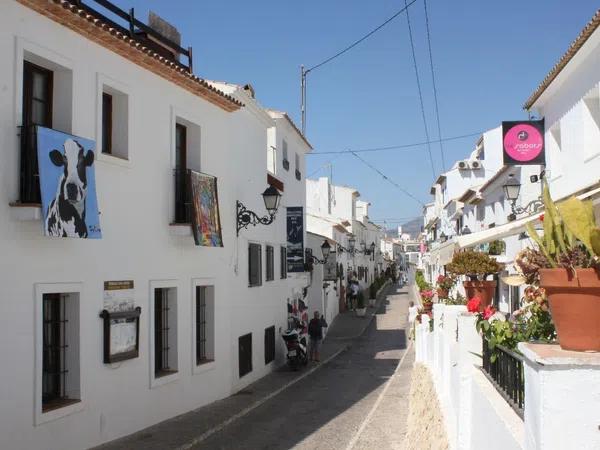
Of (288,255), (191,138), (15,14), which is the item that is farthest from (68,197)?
(288,255)

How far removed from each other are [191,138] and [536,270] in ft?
36.7

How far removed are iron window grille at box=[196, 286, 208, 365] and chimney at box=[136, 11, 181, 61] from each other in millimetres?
5437

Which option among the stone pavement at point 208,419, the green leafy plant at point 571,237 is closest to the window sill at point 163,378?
the stone pavement at point 208,419

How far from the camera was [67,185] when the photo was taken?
365 inches

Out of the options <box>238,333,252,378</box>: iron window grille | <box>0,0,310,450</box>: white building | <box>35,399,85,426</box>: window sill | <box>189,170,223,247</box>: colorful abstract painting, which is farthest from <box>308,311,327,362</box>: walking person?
<box>35,399,85,426</box>: window sill

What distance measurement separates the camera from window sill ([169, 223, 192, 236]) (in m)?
12.8

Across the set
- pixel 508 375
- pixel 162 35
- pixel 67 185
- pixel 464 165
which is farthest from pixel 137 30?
pixel 464 165

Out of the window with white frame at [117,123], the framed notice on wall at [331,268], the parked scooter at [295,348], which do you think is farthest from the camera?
the framed notice on wall at [331,268]

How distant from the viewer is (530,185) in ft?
63.5

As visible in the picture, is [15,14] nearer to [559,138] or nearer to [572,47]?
[572,47]

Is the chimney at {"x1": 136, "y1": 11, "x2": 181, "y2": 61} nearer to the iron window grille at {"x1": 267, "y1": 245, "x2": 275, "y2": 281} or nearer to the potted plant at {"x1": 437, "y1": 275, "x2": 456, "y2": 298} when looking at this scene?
the iron window grille at {"x1": 267, "y1": 245, "x2": 275, "y2": 281}

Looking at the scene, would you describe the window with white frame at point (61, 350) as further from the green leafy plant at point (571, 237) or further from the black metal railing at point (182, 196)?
the green leafy plant at point (571, 237)

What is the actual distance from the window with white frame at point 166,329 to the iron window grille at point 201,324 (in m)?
1.49

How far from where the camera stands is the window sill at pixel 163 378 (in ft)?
39.6
